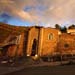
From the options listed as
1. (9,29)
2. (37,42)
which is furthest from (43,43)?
(9,29)

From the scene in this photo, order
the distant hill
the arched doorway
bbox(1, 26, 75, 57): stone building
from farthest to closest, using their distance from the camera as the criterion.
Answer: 1. the distant hill
2. the arched doorway
3. bbox(1, 26, 75, 57): stone building

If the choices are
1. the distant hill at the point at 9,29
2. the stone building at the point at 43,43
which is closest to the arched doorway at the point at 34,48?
the stone building at the point at 43,43

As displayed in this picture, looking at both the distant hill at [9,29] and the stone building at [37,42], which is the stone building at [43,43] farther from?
the distant hill at [9,29]

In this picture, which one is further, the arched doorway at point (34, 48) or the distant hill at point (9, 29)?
the distant hill at point (9, 29)

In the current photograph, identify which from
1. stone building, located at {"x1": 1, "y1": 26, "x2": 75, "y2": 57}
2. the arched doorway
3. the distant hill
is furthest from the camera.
A: the distant hill

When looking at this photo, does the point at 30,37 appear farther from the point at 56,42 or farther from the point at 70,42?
the point at 70,42

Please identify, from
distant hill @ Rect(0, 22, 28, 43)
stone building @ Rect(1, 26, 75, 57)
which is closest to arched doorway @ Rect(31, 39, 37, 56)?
stone building @ Rect(1, 26, 75, 57)

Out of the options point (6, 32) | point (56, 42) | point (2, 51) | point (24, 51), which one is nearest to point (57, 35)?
point (56, 42)

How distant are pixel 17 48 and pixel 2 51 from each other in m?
10.7

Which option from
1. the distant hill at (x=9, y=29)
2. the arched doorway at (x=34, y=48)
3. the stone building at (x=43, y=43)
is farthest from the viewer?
the distant hill at (x=9, y=29)

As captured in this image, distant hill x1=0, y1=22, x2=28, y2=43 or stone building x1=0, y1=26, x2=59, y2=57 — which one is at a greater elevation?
distant hill x1=0, y1=22, x2=28, y2=43

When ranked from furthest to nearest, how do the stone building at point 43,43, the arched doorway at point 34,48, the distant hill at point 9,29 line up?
1. the distant hill at point 9,29
2. the arched doorway at point 34,48
3. the stone building at point 43,43

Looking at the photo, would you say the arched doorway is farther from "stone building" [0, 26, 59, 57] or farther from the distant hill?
the distant hill

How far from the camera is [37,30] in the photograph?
58.1 meters
